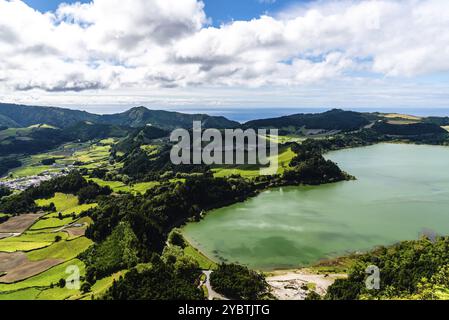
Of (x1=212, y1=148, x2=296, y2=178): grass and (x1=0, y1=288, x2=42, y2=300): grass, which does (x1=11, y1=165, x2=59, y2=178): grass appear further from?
(x1=0, y1=288, x2=42, y2=300): grass

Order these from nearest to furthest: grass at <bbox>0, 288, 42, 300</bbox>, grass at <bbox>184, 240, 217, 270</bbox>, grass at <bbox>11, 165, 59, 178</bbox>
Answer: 1. grass at <bbox>0, 288, 42, 300</bbox>
2. grass at <bbox>184, 240, 217, 270</bbox>
3. grass at <bbox>11, 165, 59, 178</bbox>

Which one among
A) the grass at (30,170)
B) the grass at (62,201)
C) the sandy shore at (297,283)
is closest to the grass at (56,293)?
the sandy shore at (297,283)

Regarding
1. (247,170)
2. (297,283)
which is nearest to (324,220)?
(297,283)

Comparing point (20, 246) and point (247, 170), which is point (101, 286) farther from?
point (247, 170)

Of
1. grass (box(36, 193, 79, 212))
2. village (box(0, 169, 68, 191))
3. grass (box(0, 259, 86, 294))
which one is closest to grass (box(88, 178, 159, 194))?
grass (box(36, 193, 79, 212))
